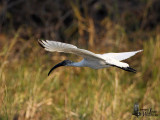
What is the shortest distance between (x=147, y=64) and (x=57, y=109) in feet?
6.05

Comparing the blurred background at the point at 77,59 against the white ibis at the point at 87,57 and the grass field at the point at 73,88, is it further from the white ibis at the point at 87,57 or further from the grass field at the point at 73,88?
the white ibis at the point at 87,57

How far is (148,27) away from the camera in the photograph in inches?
295

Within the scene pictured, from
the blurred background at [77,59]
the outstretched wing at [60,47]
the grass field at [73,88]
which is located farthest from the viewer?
the blurred background at [77,59]

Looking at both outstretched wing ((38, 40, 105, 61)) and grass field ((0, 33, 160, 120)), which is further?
grass field ((0, 33, 160, 120))

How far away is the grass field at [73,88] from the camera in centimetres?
417

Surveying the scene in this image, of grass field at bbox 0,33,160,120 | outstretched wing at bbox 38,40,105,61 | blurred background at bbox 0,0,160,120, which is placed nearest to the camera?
outstretched wing at bbox 38,40,105,61

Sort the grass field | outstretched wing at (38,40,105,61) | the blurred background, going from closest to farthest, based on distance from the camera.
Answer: outstretched wing at (38,40,105,61)
the grass field
the blurred background

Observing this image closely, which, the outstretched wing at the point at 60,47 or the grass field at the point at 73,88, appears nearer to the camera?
the outstretched wing at the point at 60,47

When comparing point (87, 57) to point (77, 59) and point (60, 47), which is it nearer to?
point (60, 47)

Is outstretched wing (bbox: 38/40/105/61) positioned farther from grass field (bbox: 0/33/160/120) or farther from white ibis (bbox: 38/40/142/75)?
grass field (bbox: 0/33/160/120)

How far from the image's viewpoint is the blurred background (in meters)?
4.29

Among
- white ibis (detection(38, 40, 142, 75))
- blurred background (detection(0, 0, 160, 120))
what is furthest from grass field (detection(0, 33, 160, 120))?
white ibis (detection(38, 40, 142, 75))

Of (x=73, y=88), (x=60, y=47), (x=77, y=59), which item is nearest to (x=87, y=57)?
(x=60, y=47)

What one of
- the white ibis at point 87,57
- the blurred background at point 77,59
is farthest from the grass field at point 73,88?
the white ibis at point 87,57
